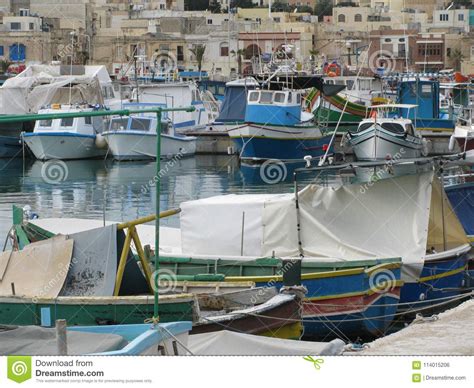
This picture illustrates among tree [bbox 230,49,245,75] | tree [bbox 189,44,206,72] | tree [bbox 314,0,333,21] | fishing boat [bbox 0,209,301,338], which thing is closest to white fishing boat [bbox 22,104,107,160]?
fishing boat [bbox 0,209,301,338]

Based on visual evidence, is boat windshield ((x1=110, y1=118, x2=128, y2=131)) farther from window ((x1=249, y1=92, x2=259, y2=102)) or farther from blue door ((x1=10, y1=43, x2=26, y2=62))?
blue door ((x1=10, y1=43, x2=26, y2=62))

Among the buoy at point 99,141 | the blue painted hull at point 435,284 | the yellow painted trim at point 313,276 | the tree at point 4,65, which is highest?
the yellow painted trim at point 313,276

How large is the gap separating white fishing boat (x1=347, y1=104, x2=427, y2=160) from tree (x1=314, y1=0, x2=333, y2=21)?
71883 mm

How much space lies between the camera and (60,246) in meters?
16.2

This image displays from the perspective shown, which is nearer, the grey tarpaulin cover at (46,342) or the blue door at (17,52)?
the grey tarpaulin cover at (46,342)

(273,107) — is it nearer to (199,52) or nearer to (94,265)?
(94,265)

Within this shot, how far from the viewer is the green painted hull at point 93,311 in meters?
15.2

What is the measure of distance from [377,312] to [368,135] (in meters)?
24.0

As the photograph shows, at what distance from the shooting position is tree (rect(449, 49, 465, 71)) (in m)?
96.6

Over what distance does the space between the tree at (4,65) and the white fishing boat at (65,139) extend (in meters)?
38.2

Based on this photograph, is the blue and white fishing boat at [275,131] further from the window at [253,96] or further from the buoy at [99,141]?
the buoy at [99,141]

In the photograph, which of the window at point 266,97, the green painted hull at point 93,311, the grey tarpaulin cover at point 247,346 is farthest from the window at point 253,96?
the grey tarpaulin cover at point 247,346

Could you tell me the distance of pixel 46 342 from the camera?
12.9 meters

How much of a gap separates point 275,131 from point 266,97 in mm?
1286
